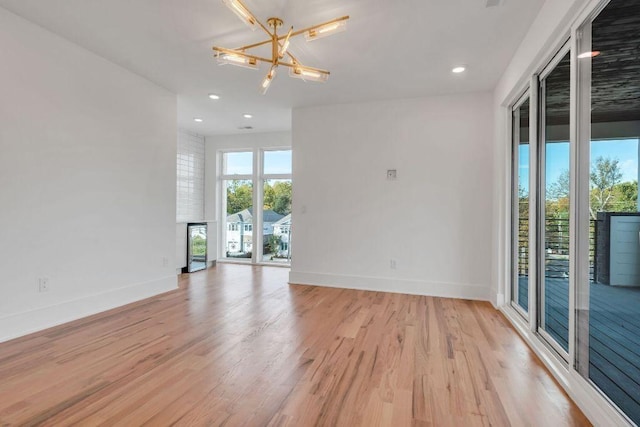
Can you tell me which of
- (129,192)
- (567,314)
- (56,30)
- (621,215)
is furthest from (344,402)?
(56,30)

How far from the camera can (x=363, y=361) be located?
2365 millimetres

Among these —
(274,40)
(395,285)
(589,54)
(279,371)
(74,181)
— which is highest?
(274,40)

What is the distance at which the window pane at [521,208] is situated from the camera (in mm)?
3070

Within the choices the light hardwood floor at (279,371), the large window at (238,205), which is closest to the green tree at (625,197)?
the light hardwood floor at (279,371)

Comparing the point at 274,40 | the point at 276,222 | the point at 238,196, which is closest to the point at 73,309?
the point at 274,40

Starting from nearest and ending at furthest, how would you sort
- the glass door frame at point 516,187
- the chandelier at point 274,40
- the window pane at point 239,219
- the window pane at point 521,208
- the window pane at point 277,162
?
the chandelier at point 274,40
the glass door frame at point 516,187
the window pane at point 521,208
the window pane at point 277,162
the window pane at point 239,219

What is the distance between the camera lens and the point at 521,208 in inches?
130

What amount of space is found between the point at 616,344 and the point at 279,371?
193 centimetres

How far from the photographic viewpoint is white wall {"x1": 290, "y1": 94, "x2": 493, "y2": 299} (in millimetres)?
4219

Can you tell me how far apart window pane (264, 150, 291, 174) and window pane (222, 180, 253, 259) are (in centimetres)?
53

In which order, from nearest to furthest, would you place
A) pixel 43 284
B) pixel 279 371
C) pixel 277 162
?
pixel 279 371 → pixel 43 284 → pixel 277 162

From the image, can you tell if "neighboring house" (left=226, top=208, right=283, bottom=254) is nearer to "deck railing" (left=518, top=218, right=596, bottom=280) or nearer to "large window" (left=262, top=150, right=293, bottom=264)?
"large window" (left=262, top=150, right=293, bottom=264)

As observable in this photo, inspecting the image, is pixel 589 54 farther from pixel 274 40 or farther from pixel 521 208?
pixel 274 40

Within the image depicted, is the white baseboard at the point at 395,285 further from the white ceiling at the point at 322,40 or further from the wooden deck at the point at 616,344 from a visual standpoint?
the white ceiling at the point at 322,40
